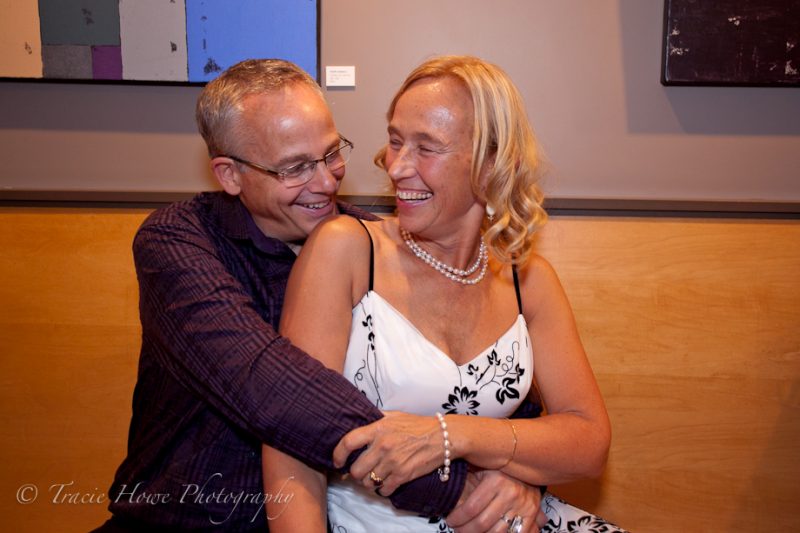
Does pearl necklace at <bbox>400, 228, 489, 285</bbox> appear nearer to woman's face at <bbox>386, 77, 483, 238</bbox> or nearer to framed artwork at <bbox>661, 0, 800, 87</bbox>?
woman's face at <bbox>386, 77, 483, 238</bbox>

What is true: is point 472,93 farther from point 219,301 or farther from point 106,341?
point 106,341

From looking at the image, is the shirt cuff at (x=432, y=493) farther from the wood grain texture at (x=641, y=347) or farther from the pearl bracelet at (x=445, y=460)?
the wood grain texture at (x=641, y=347)

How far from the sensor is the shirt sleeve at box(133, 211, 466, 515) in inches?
52.8

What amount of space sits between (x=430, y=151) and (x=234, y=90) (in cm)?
50

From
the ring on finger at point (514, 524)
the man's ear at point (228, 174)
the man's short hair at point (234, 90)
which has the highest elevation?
the man's short hair at point (234, 90)

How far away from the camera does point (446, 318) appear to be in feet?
5.39

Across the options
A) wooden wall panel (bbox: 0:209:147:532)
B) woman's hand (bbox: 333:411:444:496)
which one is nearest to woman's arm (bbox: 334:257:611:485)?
woman's hand (bbox: 333:411:444:496)

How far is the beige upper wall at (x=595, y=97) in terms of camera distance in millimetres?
A: 2279

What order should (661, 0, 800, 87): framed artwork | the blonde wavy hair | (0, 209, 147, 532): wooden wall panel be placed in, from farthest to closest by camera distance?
(0, 209, 147, 532): wooden wall panel → (661, 0, 800, 87): framed artwork → the blonde wavy hair

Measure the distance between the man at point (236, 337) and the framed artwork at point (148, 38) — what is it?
1.96 ft

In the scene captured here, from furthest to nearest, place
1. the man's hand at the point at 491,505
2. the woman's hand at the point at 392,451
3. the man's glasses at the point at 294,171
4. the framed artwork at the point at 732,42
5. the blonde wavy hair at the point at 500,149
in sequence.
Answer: the framed artwork at the point at 732,42, the man's glasses at the point at 294,171, the blonde wavy hair at the point at 500,149, the man's hand at the point at 491,505, the woman's hand at the point at 392,451

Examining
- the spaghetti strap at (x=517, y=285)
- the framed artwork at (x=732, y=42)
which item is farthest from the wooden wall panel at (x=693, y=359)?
the spaghetti strap at (x=517, y=285)

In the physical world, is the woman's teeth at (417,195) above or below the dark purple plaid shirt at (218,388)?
above

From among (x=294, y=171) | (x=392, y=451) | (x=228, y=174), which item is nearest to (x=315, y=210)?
(x=294, y=171)
